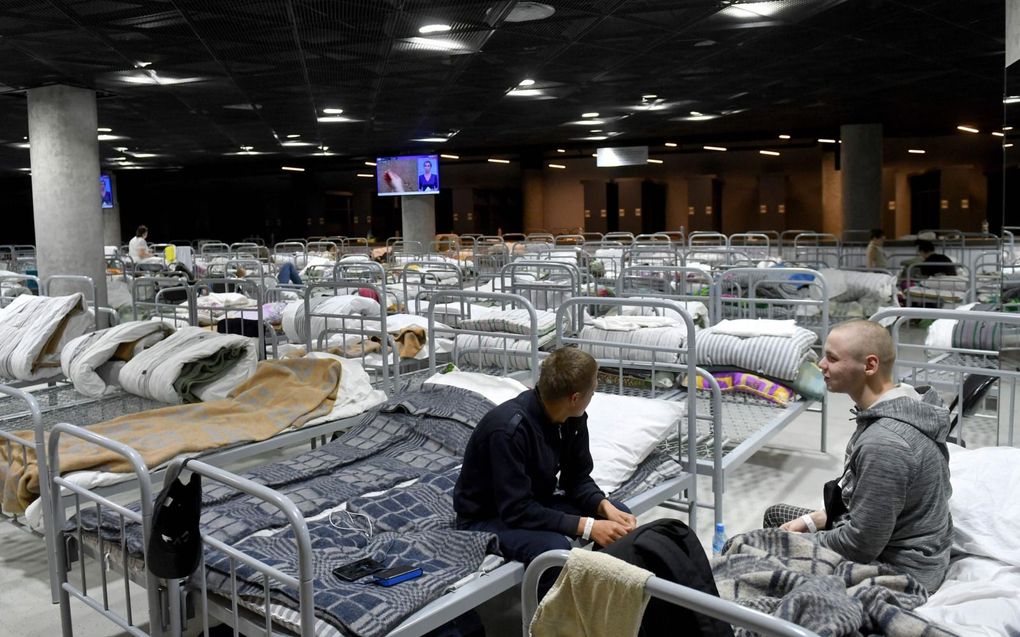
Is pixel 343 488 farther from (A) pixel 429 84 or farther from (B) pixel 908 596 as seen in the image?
(A) pixel 429 84

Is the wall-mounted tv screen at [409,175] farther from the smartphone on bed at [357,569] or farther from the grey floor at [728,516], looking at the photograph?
the smartphone on bed at [357,569]

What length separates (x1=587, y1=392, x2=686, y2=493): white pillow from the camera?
349 centimetres

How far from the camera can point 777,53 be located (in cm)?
890

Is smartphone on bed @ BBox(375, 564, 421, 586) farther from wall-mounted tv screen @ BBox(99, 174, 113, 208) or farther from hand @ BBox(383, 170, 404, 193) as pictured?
wall-mounted tv screen @ BBox(99, 174, 113, 208)

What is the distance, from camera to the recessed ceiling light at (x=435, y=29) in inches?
292

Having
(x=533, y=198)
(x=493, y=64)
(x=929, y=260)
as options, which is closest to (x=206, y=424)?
(x=493, y=64)

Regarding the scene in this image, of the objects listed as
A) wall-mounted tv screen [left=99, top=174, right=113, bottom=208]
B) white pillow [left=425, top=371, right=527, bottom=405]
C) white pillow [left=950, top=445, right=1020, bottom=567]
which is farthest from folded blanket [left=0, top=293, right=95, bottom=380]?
wall-mounted tv screen [left=99, top=174, right=113, bottom=208]

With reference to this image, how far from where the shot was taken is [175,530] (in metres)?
2.40

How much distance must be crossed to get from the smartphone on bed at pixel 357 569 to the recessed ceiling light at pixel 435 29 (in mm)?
5686

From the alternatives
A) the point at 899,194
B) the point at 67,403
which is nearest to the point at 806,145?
the point at 899,194

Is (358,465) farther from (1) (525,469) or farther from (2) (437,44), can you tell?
(2) (437,44)

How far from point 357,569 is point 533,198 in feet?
60.3

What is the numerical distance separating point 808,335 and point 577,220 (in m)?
16.0

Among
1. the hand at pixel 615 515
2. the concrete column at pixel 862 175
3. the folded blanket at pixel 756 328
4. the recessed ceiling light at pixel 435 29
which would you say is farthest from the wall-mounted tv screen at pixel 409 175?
the hand at pixel 615 515
